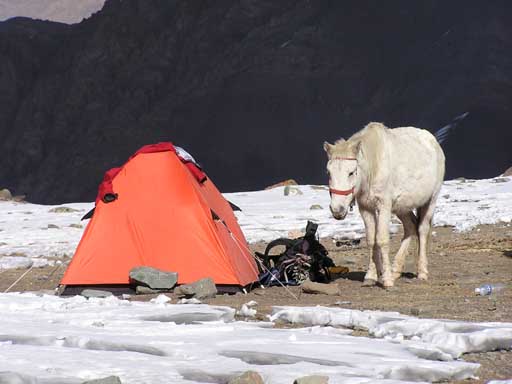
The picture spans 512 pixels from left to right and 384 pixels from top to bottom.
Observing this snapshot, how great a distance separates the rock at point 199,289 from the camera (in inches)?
440

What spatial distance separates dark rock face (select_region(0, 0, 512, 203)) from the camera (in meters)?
92.8

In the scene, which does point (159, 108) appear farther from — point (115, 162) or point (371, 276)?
point (371, 276)

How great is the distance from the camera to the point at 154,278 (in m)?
12.0

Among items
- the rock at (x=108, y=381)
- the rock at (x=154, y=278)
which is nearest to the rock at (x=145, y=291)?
the rock at (x=154, y=278)

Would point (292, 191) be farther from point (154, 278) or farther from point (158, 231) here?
point (154, 278)

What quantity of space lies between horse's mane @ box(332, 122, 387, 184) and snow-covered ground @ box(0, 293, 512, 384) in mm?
3000

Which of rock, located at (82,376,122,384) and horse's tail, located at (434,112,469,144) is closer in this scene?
rock, located at (82,376,122,384)

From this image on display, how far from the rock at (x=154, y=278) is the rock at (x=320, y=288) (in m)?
1.78


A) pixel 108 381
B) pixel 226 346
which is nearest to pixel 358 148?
pixel 226 346

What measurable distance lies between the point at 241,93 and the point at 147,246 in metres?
92.1

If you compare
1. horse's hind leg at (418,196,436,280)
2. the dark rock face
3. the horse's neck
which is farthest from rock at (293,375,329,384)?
the dark rock face

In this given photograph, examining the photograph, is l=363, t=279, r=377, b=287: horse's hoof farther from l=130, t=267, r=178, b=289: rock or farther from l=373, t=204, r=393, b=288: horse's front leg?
l=130, t=267, r=178, b=289: rock

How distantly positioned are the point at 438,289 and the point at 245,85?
94.8m

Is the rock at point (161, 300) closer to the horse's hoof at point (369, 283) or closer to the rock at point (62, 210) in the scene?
the horse's hoof at point (369, 283)
